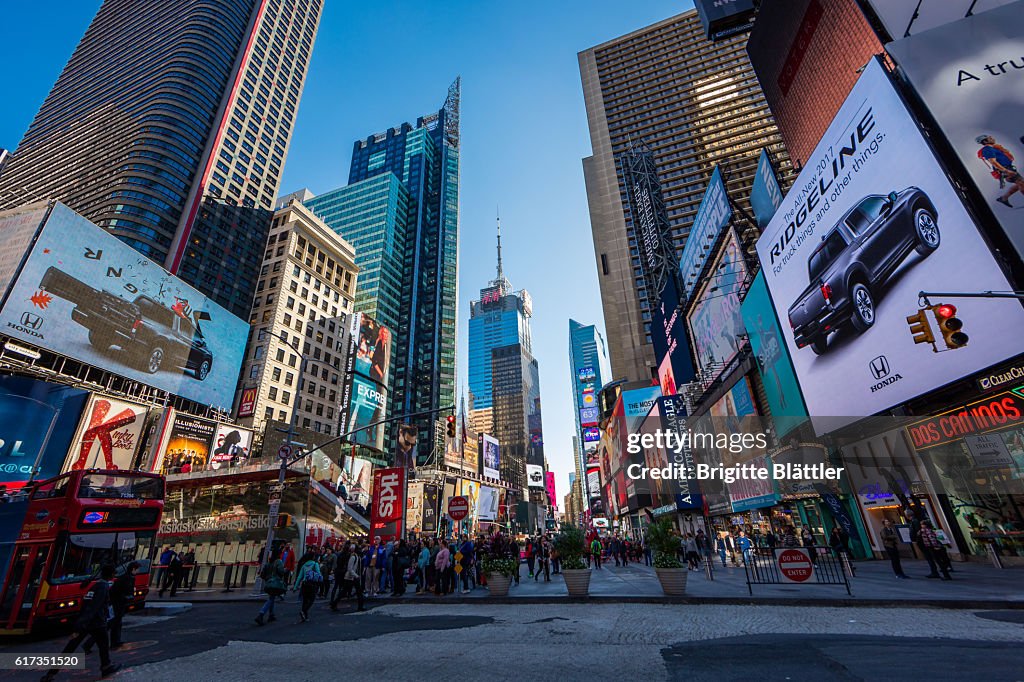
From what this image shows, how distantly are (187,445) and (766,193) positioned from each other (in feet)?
208

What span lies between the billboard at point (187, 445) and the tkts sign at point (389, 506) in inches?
1469

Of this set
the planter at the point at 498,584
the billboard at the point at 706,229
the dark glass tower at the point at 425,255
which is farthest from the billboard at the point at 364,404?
the dark glass tower at the point at 425,255

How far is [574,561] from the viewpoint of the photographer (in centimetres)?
1343

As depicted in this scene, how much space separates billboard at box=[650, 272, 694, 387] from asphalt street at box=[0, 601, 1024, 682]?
35.6 meters

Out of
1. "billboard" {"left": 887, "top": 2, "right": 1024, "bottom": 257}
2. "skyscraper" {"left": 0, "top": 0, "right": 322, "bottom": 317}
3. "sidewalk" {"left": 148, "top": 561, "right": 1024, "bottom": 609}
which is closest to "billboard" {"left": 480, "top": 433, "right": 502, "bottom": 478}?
"skyscraper" {"left": 0, "top": 0, "right": 322, "bottom": 317}

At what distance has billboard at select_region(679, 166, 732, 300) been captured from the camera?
3550 cm

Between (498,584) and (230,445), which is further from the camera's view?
(230,445)

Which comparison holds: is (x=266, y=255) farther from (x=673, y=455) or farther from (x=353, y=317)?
(x=673, y=455)

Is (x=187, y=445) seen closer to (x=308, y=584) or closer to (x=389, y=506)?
(x=389, y=506)

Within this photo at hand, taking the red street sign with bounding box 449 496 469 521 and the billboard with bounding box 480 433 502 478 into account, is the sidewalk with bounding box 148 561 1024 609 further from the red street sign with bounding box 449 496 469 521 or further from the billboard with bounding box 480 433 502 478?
the billboard with bounding box 480 433 502 478

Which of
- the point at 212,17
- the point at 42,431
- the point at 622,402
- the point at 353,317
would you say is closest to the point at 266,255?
the point at 353,317

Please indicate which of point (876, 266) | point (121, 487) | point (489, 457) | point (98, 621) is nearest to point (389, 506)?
point (121, 487)

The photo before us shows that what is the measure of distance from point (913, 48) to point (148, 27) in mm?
160035

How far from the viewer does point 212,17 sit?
103m
